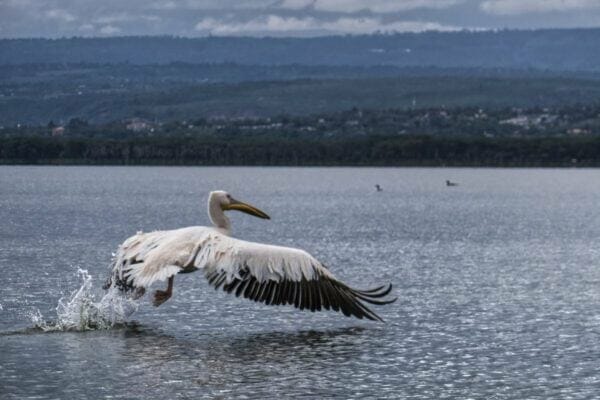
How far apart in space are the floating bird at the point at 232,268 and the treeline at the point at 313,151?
156 m

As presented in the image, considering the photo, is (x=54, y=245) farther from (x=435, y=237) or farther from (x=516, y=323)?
(x=516, y=323)

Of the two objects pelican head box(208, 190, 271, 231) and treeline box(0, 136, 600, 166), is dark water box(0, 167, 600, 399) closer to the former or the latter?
pelican head box(208, 190, 271, 231)

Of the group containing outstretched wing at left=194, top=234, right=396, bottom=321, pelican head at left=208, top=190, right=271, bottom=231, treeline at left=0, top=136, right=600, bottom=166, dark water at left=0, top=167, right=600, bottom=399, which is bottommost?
treeline at left=0, top=136, right=600, bottom=166

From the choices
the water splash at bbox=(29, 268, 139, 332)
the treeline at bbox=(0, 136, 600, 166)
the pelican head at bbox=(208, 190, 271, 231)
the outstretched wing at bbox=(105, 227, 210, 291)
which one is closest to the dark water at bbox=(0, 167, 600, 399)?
the water splash at bbox=(29, 268, 139, 332)

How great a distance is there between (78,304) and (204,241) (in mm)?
2937

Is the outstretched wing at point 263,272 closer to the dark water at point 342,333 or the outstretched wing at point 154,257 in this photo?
the outstretched wing at point 154,257

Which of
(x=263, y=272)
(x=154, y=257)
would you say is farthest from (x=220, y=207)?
(x=263, y=272)

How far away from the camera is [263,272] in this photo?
68.2 feet

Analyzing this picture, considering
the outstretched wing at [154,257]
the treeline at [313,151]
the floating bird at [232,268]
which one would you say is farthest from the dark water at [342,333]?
the treeline at [313,151]

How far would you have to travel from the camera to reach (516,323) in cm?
2527

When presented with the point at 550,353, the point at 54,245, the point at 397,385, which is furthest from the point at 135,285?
the point at 54,245

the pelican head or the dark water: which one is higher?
the pelican head

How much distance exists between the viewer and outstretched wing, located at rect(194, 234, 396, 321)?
20.7m

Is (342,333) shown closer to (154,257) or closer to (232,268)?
(232,268)
